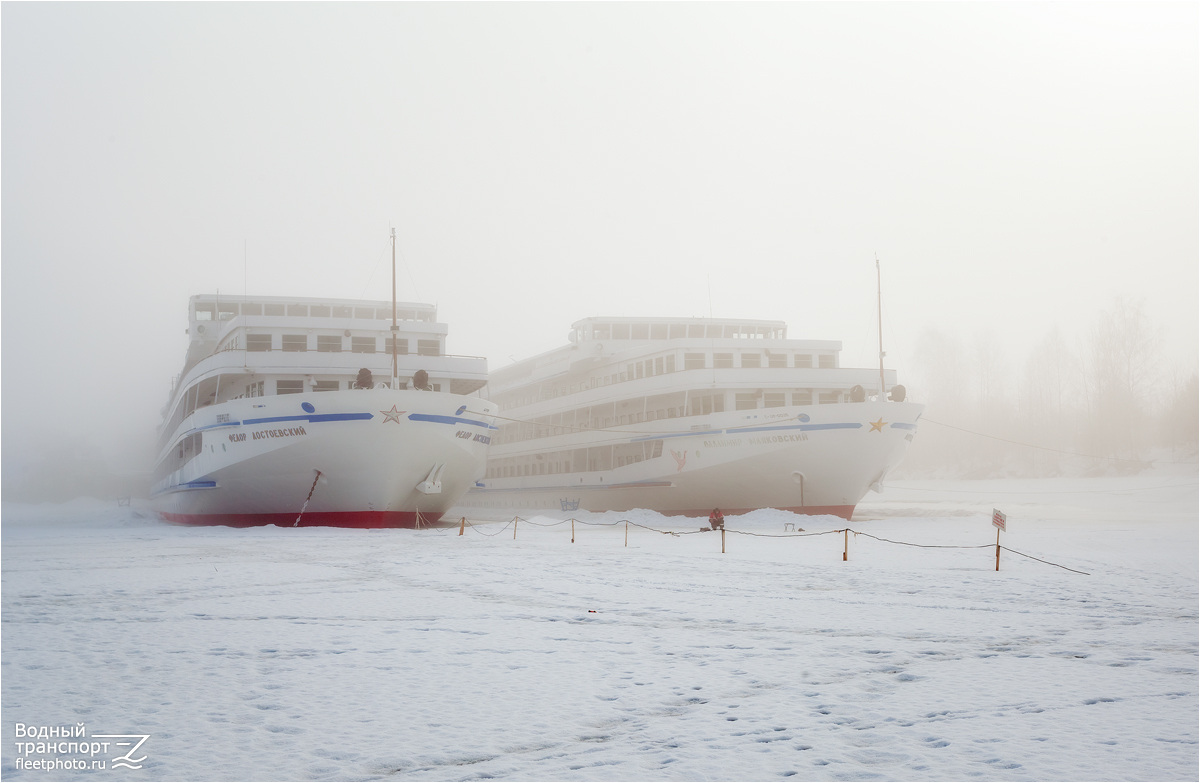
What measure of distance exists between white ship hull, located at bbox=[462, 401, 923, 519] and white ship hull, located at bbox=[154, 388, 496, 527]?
806 cm

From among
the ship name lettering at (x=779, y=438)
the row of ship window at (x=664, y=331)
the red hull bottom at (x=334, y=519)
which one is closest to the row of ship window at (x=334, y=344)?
the red hull bottom at (x=334, y=519)

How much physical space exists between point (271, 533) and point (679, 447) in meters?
16.0

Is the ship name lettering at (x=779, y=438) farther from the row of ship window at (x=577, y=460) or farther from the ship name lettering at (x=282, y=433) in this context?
the ship name lettering at (x=282, y=433)

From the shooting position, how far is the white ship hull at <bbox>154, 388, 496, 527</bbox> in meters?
28.4

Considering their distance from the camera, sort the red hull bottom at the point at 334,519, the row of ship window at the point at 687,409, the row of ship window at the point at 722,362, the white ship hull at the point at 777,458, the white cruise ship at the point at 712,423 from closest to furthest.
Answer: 1. the red hull bottom at the point at 334,519
2. the white ship hull at the point at 777,458
3. the white cruise ship at the point at 712,423
4. the row of ship window at the point at 687,409
5. the row of ship window at the point at 722,362

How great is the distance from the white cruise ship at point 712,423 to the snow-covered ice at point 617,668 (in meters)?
14.9

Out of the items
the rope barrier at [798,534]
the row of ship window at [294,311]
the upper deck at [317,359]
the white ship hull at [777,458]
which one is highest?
the row of ship window at [294,311]

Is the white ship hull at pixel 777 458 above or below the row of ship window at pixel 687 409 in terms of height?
below

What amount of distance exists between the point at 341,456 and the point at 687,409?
14219 mm

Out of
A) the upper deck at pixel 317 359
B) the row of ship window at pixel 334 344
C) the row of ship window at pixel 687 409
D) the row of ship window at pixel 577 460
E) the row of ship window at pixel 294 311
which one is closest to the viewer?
the upper deck at pixel 317 359

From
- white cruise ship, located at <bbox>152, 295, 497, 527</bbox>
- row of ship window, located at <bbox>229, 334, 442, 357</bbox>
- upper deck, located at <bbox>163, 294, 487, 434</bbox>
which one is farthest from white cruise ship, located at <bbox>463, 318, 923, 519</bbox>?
white cruise ship, located at <bbox>152, 295, 497, 527</bbox>

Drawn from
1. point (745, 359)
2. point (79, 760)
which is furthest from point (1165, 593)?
point (745, 359)

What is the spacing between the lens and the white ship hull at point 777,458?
32188mm

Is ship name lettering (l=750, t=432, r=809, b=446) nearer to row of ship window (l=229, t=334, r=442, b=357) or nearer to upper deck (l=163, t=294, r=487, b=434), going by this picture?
upper deck (l=163, t=294, r=487, b=434)
